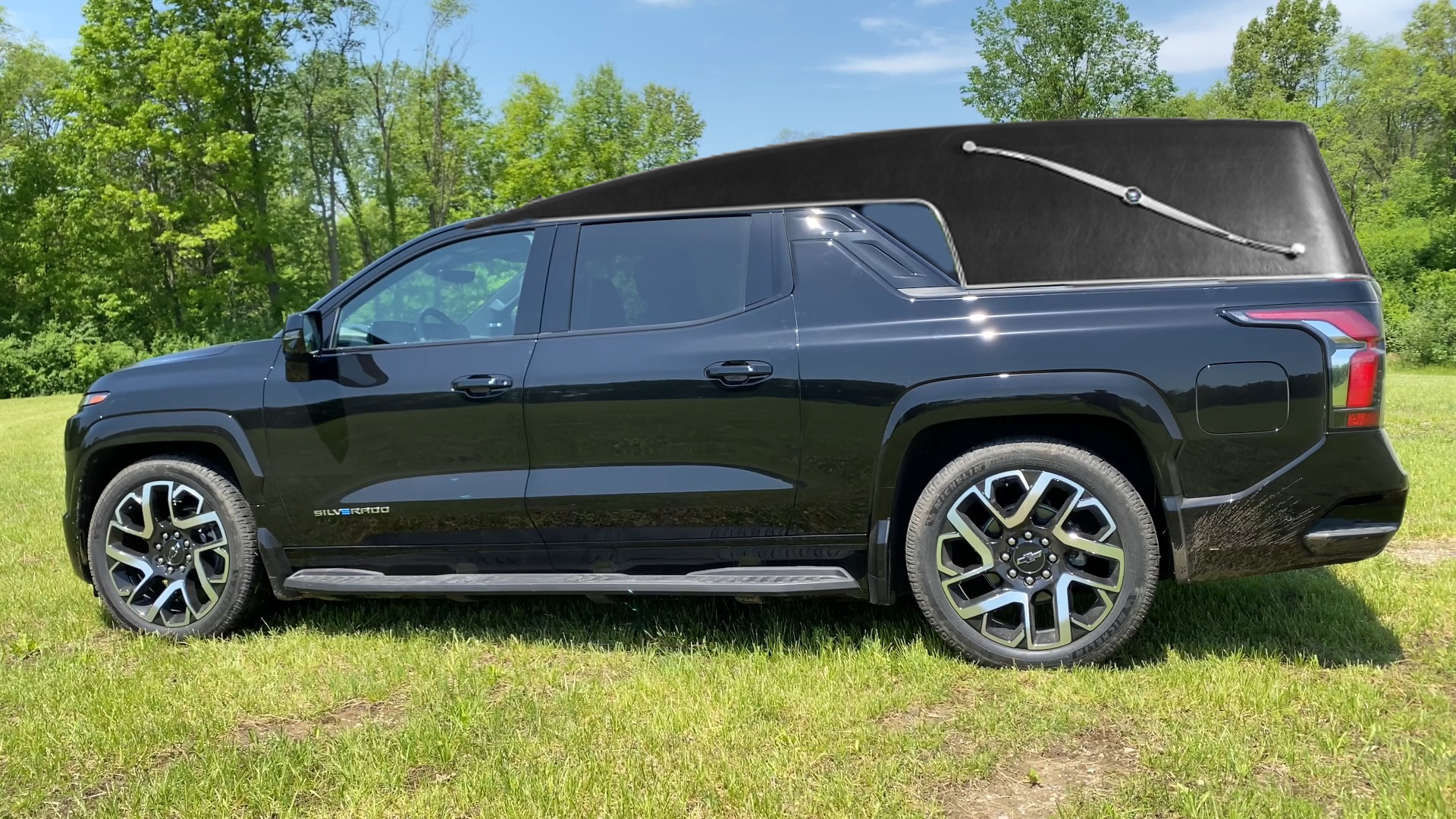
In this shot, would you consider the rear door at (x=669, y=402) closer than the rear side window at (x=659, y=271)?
Yes

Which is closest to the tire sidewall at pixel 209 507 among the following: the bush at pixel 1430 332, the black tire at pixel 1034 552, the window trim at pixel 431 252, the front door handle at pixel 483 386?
the window trim at pixel 431 252

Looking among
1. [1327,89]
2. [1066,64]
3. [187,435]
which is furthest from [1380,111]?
[187,435]

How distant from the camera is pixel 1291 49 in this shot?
46438 millimetres

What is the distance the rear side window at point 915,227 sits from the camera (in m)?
3.60

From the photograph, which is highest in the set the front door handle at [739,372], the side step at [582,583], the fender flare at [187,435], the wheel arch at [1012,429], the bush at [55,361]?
the bush at [55,361]

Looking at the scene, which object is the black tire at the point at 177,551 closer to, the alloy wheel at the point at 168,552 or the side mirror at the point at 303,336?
the alloy wheel at the point at 168,552

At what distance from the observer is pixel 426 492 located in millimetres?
3852

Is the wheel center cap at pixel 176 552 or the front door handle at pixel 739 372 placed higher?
the front door handle at pixel 739 372

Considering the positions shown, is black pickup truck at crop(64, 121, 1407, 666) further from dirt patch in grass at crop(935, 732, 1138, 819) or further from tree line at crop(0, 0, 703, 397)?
tree line at crop(0, 0, 703, 397)

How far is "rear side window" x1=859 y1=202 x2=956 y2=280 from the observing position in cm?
360

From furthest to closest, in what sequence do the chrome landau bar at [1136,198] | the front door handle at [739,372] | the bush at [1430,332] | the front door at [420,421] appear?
1. the bush at [1430,332]
2. the front door at [420,421]
3. the front door handle at [739,372]
4. the chrome landau bar at [1136,198]

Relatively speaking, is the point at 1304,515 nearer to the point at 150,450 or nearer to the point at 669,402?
the point at 669,402

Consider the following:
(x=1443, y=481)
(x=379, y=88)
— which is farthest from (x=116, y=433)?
(x=379, y=88)

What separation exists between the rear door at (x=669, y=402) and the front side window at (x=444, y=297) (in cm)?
30
